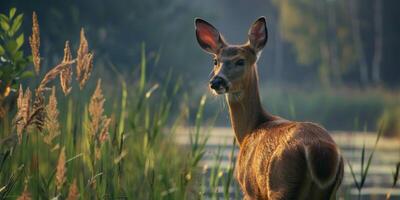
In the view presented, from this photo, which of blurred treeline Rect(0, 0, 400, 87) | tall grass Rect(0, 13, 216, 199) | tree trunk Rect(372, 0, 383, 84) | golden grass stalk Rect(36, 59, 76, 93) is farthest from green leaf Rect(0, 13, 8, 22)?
tree trunk Rect(372, 0, 383, 84)

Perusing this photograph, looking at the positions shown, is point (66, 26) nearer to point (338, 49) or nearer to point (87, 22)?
point (87, 22)

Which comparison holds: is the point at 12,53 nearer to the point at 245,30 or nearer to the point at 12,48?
the point at 12,48

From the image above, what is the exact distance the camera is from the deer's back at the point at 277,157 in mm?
5445

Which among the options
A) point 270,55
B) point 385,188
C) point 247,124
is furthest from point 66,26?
point 270,55

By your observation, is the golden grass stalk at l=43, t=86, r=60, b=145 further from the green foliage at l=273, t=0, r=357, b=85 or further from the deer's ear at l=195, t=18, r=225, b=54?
the green foliage at l=273, t=0, r=357, b=85

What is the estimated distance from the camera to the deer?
5410mm

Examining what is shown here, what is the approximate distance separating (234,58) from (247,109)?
1.40ft

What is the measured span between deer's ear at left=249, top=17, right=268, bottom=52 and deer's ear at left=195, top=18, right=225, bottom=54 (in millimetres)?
378

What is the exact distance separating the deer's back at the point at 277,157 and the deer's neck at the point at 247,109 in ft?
2.27

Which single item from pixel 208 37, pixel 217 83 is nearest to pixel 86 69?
pixel 217 83

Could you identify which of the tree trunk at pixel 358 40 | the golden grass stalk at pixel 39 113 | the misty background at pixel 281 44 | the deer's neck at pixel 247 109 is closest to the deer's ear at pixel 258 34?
the deer's neck at pixel 247 109

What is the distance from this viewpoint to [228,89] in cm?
716

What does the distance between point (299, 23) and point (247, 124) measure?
4854 centimetres

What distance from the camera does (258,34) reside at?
7.57 meters
